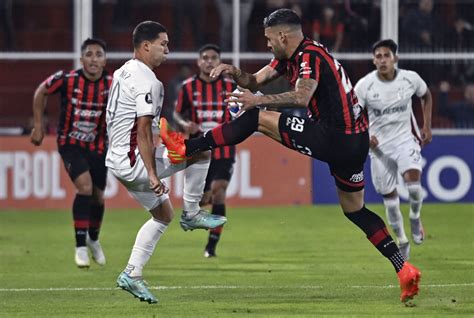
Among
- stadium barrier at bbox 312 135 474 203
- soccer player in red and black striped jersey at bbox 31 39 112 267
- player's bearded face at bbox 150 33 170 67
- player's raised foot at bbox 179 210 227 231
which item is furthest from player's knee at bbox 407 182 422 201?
stadium barrier at bbox 312 135 474 203

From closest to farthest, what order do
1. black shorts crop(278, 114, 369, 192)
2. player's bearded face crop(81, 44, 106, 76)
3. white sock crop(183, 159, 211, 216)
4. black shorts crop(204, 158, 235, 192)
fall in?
black shorts crop(278, 114, 369, 192)
white sock crop(183, 159, 211, 216)
player's bearded face crop(81, 44, 106, 76)
black shorts crop(204, 158, 235, 192)

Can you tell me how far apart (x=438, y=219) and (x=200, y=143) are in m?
8.84

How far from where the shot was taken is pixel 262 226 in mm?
17703

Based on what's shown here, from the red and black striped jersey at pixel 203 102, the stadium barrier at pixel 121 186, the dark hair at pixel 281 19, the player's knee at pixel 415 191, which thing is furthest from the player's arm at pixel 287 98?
the stadium barrier at pixel 121 186

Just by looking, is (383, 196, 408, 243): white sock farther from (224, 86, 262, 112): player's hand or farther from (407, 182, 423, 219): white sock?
(224, 86, 262, 112): player's hand

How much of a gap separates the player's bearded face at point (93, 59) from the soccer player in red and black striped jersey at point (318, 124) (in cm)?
334

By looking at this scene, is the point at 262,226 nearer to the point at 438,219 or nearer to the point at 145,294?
the point at 438,219

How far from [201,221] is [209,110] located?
15.0 feet

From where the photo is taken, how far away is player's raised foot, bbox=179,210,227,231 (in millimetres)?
10508

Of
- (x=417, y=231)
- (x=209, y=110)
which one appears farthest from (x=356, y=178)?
(x=209, y=110)

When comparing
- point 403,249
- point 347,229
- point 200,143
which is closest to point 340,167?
point 200,143

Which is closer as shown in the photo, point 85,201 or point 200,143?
point 200,143

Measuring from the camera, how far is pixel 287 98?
9.84 meters

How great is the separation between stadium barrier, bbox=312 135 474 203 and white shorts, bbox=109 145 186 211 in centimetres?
992
